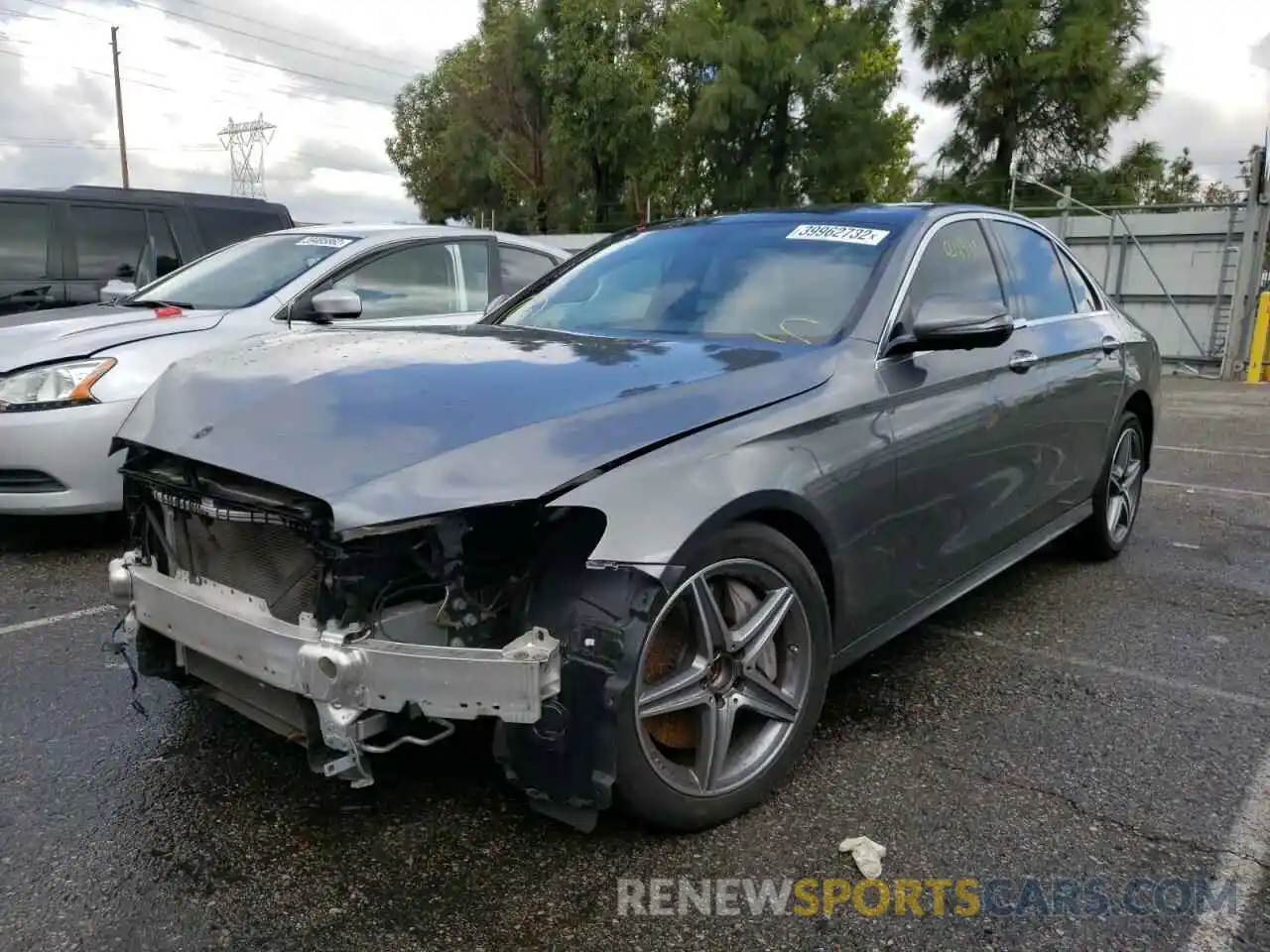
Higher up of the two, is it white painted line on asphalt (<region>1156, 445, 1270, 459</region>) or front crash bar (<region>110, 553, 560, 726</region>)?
front crash bar (<region>110, 553, 560, 726</region>)

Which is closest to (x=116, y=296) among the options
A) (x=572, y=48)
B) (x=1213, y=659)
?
(x=1213, y=659)

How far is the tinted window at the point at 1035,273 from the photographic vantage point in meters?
3.97

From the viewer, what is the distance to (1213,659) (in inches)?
143

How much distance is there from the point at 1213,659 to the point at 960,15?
28.8 metres

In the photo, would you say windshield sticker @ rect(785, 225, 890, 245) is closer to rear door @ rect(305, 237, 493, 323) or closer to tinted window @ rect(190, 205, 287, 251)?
rear door @ rect(305, 237, 493, 323)

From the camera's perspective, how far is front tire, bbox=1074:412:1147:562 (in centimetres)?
464

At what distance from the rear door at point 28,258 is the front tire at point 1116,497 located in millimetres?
7377

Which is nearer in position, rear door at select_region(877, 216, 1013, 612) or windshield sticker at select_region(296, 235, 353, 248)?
rear door at select_region(877, 216, 1013, 612)

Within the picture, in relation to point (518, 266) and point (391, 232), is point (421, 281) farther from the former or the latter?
point (518, 266)

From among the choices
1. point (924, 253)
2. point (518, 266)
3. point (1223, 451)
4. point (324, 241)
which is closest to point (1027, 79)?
point (1223, 451)

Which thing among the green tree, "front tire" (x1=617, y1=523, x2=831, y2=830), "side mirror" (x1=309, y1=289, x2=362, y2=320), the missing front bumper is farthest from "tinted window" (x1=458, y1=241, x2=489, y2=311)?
the green tree

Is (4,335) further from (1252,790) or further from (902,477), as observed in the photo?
(1252,790)

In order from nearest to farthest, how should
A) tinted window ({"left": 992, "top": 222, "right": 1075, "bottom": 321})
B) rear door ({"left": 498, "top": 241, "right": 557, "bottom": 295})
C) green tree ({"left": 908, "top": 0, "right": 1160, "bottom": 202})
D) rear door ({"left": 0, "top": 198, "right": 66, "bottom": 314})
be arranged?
tinted window ({"left": 992, "top": 222, "right": 1075, "bottom": 321})
rear door ({"left": 498, "top": 241, "right": 557, "bottom": 295})
rear door ({"left": 0, "top": 198, "right": 66, "bottom": 314})
green tree ({"left": 908, "top": 0, "right": 1160, "bottom": 202})

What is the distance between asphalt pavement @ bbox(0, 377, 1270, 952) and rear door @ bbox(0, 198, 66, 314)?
4838mm
